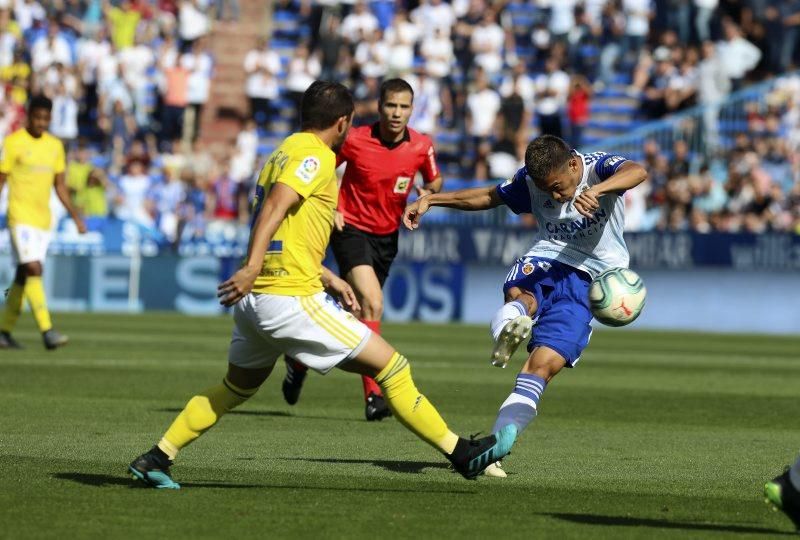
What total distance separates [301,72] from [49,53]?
5204 mm

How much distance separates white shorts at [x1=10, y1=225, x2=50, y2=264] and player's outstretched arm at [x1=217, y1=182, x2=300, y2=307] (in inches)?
368

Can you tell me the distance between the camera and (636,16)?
98.1ft

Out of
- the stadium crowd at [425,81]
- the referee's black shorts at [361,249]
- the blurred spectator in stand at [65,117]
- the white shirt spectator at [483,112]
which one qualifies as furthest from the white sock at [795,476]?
the blurred spectator in stand at [65,117]

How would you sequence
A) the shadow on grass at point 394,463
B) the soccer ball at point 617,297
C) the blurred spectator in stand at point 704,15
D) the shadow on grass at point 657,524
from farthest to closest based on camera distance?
the blurred spectator in stand at point 704,15, the shadow on grass at point 394,463, the soccer ball at point 617,297, the shadow on grass at point 657,524

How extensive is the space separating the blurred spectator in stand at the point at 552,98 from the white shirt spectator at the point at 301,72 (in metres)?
4.38

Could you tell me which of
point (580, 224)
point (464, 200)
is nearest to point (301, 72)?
point (464, 200)

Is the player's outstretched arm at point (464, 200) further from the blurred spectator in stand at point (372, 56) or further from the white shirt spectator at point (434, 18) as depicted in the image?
the white shirt spectator at point (434, 18)

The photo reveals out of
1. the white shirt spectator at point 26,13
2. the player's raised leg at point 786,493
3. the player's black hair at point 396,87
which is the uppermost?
the white shirt spectator at point 26,13

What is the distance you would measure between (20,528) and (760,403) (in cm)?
832

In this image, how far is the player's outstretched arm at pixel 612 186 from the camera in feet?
26.7

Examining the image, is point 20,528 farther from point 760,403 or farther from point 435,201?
point 760,403

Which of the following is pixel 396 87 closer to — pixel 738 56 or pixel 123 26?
pixel 738 56

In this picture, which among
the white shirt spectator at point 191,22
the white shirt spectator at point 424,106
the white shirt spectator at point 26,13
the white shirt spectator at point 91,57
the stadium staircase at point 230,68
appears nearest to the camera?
the white shirt spectator at point 424,106

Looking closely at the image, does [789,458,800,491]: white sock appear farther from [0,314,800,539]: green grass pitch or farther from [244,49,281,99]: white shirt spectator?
[244,49,281,99]: white shirt spectator
